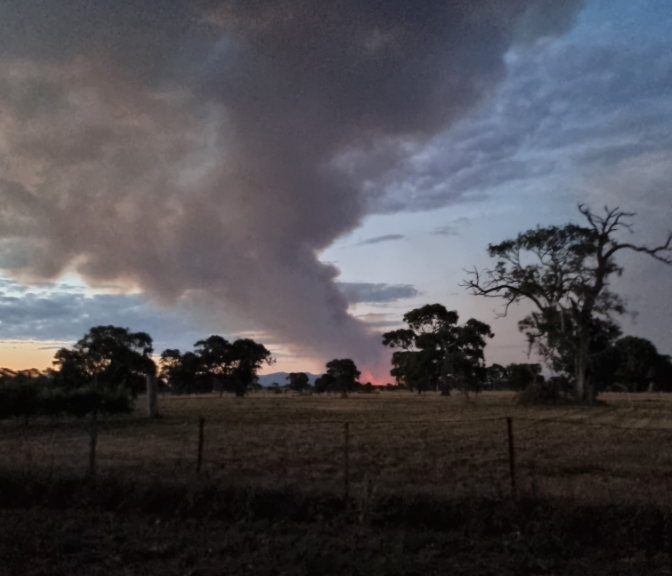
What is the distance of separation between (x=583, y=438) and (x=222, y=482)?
15.2m

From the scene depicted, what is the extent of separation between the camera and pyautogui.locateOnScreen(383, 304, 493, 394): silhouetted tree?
72750mm

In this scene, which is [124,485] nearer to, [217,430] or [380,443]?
[380,443]

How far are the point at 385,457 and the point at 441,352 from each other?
2449 inches

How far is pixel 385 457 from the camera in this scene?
1669cm

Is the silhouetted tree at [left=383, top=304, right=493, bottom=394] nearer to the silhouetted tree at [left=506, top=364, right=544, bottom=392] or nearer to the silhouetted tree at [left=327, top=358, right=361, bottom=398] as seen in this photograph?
the silhouetted tree at [left=506, top=364, right=544, bottom=392]

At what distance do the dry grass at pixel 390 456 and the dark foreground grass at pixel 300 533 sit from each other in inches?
18.5

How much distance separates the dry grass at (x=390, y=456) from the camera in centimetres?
1130

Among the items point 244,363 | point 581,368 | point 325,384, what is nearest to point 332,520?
point 581,368

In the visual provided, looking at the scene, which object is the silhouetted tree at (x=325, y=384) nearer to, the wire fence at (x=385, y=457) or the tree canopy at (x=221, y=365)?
the tree canopy at (x=221, y=365)

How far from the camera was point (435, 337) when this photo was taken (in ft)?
258

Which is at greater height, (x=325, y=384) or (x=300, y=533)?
(x=325, y=384)

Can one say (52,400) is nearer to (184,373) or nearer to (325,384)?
(184,373)

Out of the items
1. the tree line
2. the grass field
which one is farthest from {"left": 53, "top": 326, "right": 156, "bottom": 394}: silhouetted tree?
the grass field

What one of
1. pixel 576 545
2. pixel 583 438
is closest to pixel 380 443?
pixel 583 438
